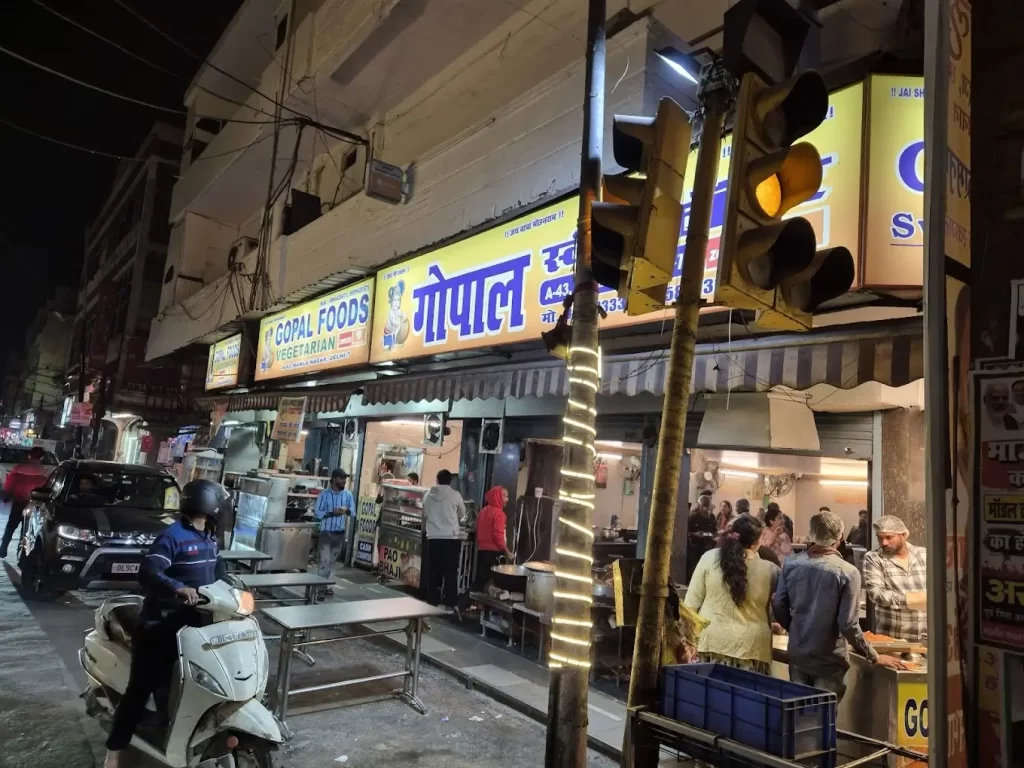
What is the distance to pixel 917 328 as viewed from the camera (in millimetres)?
4828

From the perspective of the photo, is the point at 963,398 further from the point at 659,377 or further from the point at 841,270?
the point at 659,377

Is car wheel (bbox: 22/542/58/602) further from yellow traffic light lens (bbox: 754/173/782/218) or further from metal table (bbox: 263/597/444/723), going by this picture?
yellow traffic light lens (bbox: 754/173/782/218)

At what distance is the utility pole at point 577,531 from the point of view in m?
3.72

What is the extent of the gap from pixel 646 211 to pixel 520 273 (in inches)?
201

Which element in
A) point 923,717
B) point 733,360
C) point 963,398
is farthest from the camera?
point 733,360

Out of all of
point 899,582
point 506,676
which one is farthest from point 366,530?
point 899,582

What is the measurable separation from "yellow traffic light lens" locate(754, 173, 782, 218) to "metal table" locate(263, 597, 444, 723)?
4818mm

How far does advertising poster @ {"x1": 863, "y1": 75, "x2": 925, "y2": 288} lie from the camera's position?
469 cm

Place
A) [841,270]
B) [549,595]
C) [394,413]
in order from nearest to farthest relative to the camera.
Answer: [841,270] → [549,595] → [394,413]

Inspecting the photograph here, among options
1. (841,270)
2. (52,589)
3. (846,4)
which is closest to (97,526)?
(52,589)

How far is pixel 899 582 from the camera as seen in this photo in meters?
5.99

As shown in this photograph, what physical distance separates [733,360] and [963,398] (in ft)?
11.2

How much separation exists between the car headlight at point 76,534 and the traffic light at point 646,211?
886 centimetres

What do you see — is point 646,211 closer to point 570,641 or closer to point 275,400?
point 570,641
